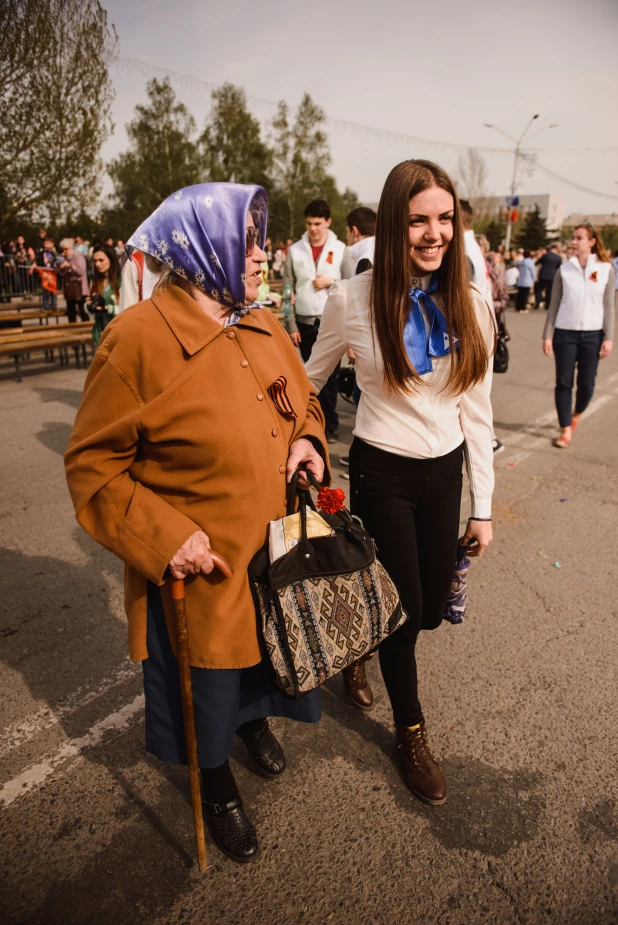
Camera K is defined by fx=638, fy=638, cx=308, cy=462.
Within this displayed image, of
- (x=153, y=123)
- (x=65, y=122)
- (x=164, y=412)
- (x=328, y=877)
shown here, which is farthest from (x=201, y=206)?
(x=153, y=123)

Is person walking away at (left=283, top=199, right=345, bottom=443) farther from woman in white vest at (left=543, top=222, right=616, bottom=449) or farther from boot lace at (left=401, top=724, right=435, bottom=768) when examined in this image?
boot lace at (left=401, top=724, right=435, bottom=768)

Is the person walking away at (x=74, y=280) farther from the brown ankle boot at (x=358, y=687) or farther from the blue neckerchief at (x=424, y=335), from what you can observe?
the blue neckerchief at (x=424, y=335)

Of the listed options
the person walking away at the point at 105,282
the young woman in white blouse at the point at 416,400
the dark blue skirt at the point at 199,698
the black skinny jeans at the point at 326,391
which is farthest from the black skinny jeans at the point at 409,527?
the person walking away at the point at 105,282

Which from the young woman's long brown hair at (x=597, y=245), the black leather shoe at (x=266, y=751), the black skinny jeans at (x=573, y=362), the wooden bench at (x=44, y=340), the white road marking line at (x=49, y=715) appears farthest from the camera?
the wooden bench at (x=44, y=340)

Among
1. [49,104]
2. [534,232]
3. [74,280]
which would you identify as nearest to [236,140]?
[534,232]

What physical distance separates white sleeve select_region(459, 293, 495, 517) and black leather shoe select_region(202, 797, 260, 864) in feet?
4.28

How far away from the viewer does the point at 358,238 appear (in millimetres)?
5859

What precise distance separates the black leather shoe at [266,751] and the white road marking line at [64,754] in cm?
57

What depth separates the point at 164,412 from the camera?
1640 millimetres

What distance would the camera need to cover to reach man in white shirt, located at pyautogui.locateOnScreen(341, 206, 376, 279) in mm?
5512

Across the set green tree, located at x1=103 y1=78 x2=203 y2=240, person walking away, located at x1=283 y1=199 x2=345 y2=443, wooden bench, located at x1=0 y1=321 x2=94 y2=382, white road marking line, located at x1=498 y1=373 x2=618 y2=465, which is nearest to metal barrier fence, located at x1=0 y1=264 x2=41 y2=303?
wooden bench, located at x1=0 y1=321 x2=94 y2=382

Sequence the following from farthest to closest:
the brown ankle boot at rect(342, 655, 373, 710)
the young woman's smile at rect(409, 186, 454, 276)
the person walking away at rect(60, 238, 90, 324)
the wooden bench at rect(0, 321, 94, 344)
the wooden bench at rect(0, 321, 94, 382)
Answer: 1. the person walking away at rect(60, 238, 90, 324)
2. the wooden bench at rect(0, 321, 94, 344)
3. the wooden bench at rect(0, 321, 94, 382)
4. the brown ankle boot at rect(342, 655, 373, 710)
5. the young woman's smile at rect(409, 186, 454, 276)

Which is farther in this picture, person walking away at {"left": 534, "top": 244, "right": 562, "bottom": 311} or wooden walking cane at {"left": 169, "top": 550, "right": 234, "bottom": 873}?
person walking away at {"left": 534, "top": 244, "right": 562, "bottom": 311}

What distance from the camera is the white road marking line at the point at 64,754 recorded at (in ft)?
7.63
